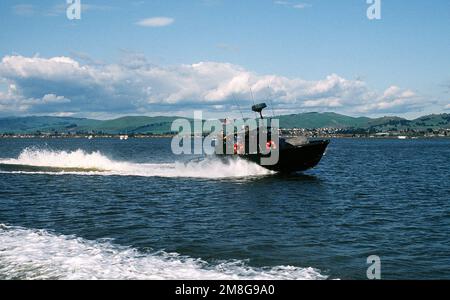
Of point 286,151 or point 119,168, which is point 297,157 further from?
point 119,168

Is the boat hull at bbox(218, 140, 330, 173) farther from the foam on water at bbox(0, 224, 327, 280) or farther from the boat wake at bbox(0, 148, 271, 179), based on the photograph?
the foam on water at bbox(0, 224, 327, 280)

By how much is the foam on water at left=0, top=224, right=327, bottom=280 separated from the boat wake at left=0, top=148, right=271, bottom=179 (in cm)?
2838

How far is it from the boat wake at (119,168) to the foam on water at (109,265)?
28380mm

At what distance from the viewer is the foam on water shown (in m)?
13.7

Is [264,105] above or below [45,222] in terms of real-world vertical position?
above

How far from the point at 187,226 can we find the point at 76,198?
1292 cm

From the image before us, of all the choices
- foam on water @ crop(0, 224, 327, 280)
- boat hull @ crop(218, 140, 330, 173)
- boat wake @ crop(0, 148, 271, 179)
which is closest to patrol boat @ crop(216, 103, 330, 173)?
boat hull @ crop(218, 140, 330, 173)

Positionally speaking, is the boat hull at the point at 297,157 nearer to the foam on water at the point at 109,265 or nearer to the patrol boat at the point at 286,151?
the patrol boat at the point at 286,151

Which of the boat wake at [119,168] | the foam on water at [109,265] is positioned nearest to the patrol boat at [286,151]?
the boat wake at [119,168]

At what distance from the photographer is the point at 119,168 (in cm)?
5234

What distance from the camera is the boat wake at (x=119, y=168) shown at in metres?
45.2
